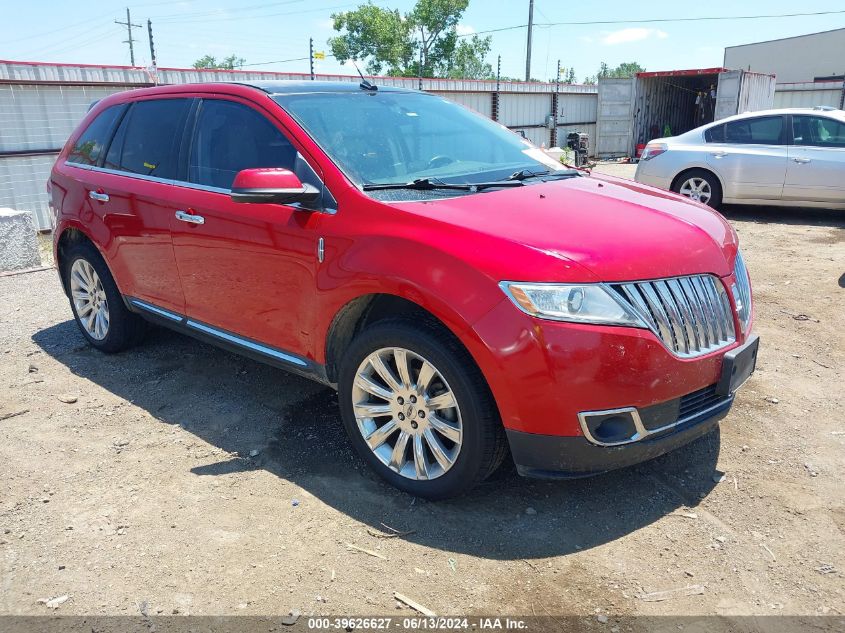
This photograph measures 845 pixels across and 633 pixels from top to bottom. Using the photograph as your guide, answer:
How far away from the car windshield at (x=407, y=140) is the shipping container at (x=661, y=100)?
18108 millimetres

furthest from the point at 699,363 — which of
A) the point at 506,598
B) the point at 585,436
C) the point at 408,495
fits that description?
the point at 408,495

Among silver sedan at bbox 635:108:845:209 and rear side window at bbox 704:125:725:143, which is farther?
rear side window at bbox 704:125:725:143

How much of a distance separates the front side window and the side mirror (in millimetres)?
8854

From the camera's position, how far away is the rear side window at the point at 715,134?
10.2m

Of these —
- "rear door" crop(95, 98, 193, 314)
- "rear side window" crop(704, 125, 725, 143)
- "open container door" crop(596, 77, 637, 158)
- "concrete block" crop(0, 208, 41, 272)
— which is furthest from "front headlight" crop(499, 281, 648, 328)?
"open container door" crop(596, 77, 637, 158)

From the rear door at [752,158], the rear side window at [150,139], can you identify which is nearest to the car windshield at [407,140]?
the rear side window at [150,139]

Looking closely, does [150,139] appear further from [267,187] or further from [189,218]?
[267,187]

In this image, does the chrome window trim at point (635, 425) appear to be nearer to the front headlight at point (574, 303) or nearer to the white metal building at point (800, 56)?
the front headlight at point (574, 303)

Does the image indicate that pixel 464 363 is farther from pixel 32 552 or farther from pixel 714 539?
pixel 32 552

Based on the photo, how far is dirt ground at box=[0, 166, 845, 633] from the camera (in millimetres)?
2600

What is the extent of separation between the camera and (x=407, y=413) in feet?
10.2

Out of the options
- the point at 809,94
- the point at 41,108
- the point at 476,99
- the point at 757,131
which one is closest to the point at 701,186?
the point at 757,131

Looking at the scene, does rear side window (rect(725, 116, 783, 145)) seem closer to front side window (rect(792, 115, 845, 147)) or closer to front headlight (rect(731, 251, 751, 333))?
front side window (rect(792, 115, 845, 147))

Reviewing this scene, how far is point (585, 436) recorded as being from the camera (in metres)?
2.69
